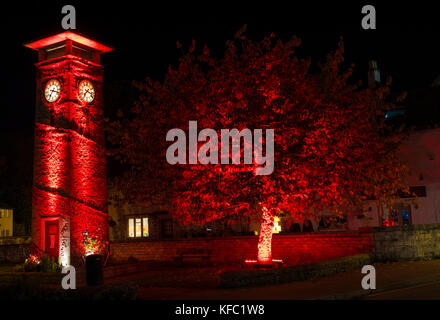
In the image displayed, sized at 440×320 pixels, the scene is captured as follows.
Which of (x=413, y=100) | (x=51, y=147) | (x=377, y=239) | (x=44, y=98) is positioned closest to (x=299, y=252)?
(x=377, y=239)

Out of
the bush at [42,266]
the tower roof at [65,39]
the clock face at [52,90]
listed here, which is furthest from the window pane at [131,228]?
the tower roof at [65,39]

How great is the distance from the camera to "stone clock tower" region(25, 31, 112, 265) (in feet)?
76.8

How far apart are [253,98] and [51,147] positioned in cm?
982

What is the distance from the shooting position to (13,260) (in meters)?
35.2

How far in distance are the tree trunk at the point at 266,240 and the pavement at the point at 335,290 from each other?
2.97 meters

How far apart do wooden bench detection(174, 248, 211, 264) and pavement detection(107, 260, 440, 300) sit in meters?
8.05

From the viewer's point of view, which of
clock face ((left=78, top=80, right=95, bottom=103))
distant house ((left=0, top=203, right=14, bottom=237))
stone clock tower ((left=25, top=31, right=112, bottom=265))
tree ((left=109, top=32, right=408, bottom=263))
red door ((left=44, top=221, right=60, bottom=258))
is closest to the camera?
tree ((left=109, top=32, right=408, bottom=263))

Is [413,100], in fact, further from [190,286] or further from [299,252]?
[190,286]

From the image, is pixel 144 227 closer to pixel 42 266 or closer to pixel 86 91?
pixel 42 266

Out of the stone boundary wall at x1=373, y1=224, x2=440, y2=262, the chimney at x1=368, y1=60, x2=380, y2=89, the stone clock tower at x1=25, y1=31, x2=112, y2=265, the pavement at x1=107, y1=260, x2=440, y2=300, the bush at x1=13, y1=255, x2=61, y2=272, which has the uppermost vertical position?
the chimney at x1=368, y1=60, x2=380, y2=89

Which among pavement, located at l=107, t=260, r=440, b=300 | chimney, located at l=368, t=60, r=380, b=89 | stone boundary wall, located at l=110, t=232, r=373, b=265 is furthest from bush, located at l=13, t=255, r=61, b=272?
chimney, located at l=368, t=60, r=380, b=89

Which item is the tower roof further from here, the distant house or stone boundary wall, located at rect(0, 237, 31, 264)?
the distant house

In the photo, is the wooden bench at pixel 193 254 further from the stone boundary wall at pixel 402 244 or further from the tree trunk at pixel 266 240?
the stone boundary wall at pixel 402 244

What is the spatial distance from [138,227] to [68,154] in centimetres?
1598
